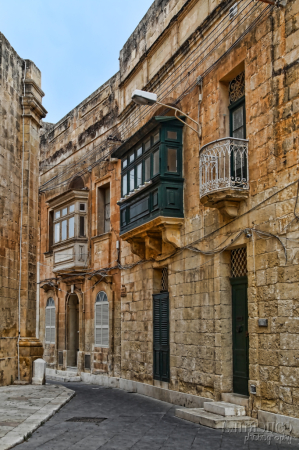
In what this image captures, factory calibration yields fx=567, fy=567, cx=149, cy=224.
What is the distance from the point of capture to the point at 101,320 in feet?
60.0

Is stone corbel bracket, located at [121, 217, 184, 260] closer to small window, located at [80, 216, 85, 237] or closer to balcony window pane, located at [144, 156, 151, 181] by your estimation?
balcony window pane, located at [144, 156, 151, 181]

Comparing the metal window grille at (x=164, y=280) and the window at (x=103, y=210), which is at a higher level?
the window at (x=103, y=210)

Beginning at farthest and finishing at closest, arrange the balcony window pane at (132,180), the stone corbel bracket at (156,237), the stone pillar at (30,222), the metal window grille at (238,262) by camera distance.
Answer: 1. the stone pillar at (30,222)
2. the balcony window pane at (132,180)
3. the stone corbel bracket at (156,237)
4. the metal window grille at (238,262)

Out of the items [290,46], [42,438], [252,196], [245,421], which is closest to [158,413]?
[245,421]

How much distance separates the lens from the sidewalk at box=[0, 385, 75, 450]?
26.2 feet

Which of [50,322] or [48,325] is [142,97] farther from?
[48,325]

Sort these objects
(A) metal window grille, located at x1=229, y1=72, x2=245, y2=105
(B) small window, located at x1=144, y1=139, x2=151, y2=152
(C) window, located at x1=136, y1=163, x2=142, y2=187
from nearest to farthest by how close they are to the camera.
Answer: (A) metal window grille, located at x1=229, y1=72, x2=245, y2=105
(B) small window, located at x1=144, y1=139, x2=151, y2=152
(C) window, located at x1=136, y1=163, x2=142, y2=187

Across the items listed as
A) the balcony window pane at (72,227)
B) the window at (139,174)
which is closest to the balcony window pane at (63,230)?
the balcony window pane at (72,227)

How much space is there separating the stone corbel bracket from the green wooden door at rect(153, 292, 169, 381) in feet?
3.68

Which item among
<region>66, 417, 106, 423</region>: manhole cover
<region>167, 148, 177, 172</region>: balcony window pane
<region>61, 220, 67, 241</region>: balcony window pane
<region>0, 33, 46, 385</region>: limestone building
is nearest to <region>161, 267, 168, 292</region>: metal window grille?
<region>167, 148, 177, 172</region>: balcony window pane

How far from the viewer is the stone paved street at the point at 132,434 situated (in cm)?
770

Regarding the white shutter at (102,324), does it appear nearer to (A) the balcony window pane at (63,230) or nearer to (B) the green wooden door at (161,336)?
(A) the balcony window pane at (63,230)

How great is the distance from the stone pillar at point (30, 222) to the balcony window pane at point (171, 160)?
506 centimetres

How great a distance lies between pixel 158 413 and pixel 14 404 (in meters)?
2.79
